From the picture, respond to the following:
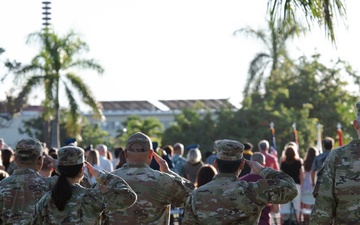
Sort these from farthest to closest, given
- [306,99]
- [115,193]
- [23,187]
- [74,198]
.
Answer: [306,99]
[23,187]
[115,193]
[74,198]

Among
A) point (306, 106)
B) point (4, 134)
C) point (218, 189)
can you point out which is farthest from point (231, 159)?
point (4, 134)

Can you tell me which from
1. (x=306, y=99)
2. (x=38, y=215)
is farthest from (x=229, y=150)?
(x=306, y=99)

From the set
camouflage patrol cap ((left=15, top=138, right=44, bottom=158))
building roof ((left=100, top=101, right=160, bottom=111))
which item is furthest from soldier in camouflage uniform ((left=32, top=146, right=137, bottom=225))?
building roof ((left=100, top=101, right=160, bottom=111))

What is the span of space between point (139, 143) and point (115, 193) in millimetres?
1288

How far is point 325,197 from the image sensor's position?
782cm

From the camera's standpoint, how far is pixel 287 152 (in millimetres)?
19578

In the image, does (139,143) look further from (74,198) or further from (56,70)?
(56,70)

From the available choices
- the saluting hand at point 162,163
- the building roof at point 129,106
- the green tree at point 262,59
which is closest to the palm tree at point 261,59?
the green tree at point 262,59

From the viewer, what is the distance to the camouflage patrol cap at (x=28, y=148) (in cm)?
876

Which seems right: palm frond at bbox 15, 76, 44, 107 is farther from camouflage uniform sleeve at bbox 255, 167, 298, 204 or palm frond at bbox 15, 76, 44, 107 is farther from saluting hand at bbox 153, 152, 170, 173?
camouflage uniform sleeve at bbox 255, 167, 298, 204

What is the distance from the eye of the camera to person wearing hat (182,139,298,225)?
7.77 meters

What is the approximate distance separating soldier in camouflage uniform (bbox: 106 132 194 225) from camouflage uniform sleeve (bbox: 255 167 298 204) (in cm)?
109

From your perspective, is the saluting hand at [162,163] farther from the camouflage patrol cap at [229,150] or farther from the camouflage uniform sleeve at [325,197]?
the camouflage uniform sleeve at [325,197]

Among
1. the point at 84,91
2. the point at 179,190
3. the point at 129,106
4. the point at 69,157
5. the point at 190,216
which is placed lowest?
the point at 129,106
